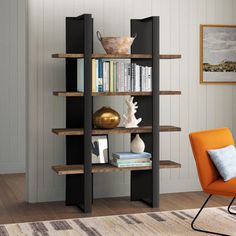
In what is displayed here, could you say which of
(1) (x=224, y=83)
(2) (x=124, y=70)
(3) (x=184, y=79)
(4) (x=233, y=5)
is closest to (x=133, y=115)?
(2) (x=124, y=70)

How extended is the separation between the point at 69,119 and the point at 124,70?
668 mm

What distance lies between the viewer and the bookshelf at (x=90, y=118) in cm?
502

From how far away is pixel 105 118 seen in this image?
16.9 feet

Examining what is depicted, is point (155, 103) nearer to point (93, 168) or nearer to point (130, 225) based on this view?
point (93, 168)

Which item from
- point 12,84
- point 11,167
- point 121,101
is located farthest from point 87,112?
point 11,167

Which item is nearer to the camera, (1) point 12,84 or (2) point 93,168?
(2) point 93,168

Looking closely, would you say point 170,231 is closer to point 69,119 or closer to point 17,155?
point 69,119

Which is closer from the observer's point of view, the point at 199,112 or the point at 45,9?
the point at 45,9

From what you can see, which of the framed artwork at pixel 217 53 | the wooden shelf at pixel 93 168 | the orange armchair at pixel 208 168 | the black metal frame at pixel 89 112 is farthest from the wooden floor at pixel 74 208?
the framed artwork at pixel 217 53

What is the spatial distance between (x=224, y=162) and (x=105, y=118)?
4.00 ft

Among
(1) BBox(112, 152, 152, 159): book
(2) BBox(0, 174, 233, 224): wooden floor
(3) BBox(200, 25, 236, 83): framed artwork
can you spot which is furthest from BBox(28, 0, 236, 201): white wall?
(1) BBox(112, 152, 152, 159): book

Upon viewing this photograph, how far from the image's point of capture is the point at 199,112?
6031 mm

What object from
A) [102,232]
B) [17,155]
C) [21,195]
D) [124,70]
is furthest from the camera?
[17,155]

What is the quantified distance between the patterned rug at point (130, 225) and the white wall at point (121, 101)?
912mm
